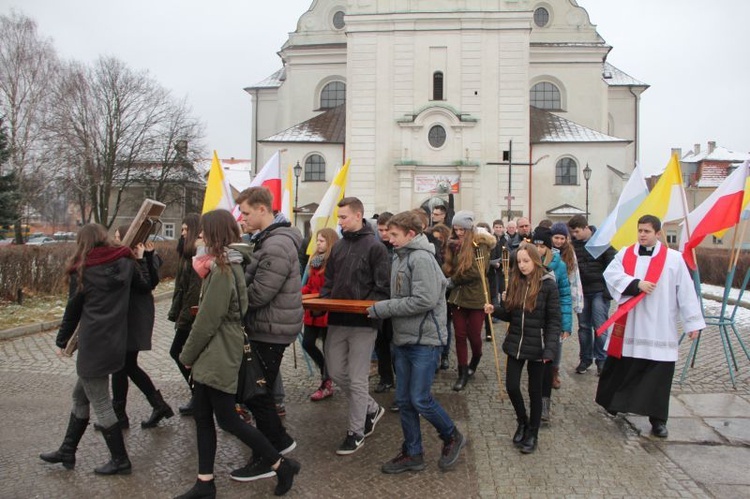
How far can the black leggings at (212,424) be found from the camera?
450 cm

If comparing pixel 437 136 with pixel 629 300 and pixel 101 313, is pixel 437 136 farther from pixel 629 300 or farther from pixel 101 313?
pixel 101 313

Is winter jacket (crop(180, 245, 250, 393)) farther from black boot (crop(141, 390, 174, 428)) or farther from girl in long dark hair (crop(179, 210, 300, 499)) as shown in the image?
black boot (crop(141, 390, 174, 428))

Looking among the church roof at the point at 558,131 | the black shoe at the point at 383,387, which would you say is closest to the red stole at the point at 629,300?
the black shoe at the point at 383,387

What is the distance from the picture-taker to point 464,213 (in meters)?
8.00

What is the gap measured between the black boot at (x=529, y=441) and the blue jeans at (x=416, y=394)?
771mm

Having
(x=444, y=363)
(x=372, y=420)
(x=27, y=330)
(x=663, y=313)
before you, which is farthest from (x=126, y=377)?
(x=27, y=330)

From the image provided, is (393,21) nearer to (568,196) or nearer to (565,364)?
(568,196)

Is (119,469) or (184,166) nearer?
(119,469)

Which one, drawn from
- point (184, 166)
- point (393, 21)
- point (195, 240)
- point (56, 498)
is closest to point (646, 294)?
point (195, 240)

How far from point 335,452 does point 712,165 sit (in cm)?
5897

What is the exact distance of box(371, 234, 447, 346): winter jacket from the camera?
504 cm

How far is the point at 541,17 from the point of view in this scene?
40938 mm

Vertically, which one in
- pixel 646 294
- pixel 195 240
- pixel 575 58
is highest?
pixel 575 58

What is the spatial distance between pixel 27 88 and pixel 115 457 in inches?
1440
